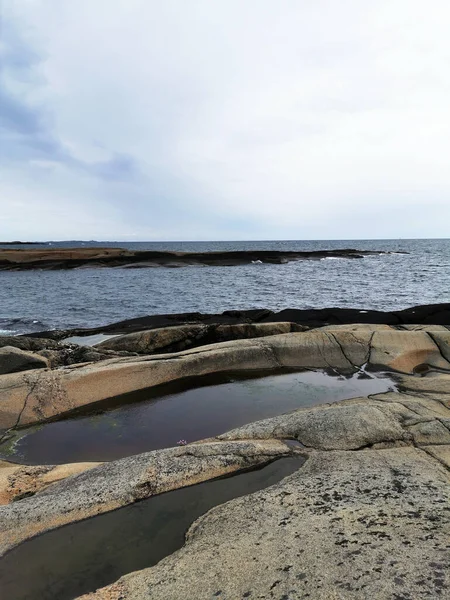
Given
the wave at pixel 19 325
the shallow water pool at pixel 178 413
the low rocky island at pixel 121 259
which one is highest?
the low rocky island at pixel 121 259

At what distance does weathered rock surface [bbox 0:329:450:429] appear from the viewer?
8.47 metres

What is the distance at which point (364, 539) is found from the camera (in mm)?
3486

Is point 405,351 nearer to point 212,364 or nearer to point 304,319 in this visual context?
point 212,364

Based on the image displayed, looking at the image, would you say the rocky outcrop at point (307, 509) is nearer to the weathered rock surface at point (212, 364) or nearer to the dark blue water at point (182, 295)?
the weathered rock surface at point (212, 364)

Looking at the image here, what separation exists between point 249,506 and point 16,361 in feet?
26.2

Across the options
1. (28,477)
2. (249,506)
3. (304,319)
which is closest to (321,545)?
(249,506)

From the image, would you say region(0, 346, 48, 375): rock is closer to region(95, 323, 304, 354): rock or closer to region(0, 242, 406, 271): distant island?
region(95, 323, 304, 354): rock

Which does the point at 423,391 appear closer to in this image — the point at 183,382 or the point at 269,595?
the point at 183,382

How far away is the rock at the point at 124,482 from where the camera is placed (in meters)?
4.52

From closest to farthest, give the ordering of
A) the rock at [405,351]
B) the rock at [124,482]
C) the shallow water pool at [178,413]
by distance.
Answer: the rock at [124,482] → the shallow water pool at [178,413] → the rock at [405,351]

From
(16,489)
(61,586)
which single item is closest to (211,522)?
(61,586)

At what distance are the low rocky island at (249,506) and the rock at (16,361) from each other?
1146 millimetres

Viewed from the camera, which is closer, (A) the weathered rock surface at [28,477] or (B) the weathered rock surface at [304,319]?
(A) the weathered rock surface at [28,477]

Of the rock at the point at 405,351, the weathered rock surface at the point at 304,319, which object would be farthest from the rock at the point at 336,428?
the weathered rock surface at the point at 304,319
